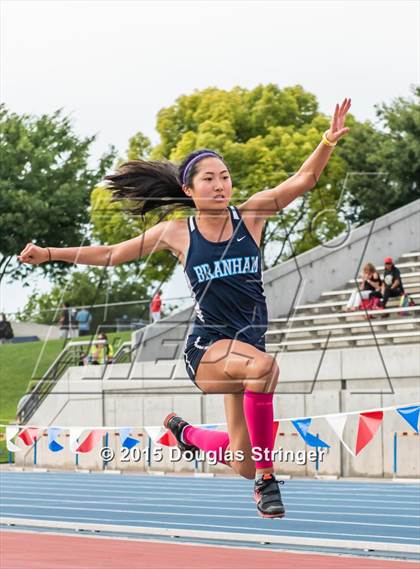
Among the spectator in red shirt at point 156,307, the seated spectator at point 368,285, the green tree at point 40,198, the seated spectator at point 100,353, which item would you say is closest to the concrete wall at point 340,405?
the seated spectator at point 368,285

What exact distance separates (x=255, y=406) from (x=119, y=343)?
11.8 feet

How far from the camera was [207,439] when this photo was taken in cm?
379

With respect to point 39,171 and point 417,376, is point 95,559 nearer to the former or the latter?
point 417,376

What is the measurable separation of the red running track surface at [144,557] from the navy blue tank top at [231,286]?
12282 millimetres

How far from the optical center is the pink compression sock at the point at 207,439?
3.73m

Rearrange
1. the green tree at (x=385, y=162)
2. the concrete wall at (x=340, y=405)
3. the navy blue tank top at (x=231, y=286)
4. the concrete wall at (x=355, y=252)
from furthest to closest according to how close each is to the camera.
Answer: the green tree at (x=385, y=162)
the concrete wall at (x=355, y=252)
the concrete wall at (x=340, y=405)
the navy blue tank top at (x=231, y=286)

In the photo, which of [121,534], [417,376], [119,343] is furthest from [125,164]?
[417,376]

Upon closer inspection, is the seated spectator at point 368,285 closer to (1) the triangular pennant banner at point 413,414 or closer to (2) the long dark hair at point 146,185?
(1) the triangular pennant banner at point 413,414

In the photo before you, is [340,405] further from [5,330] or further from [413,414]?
[5,330]

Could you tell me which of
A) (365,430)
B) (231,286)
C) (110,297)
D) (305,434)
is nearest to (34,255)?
(231,286)

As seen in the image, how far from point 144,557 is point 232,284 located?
14740 mm

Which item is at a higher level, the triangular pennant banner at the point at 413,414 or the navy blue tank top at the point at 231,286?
the triangular pennant banner at the point at 413,414

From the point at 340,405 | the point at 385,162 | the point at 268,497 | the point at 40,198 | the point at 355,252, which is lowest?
the point at 268,497

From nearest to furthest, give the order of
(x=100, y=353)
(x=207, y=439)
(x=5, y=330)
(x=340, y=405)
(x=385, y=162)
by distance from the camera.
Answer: (x=207, y=439), (x=5, y=330), (x=100, y=353), (x=340, y=405), (x=385, y=162)
